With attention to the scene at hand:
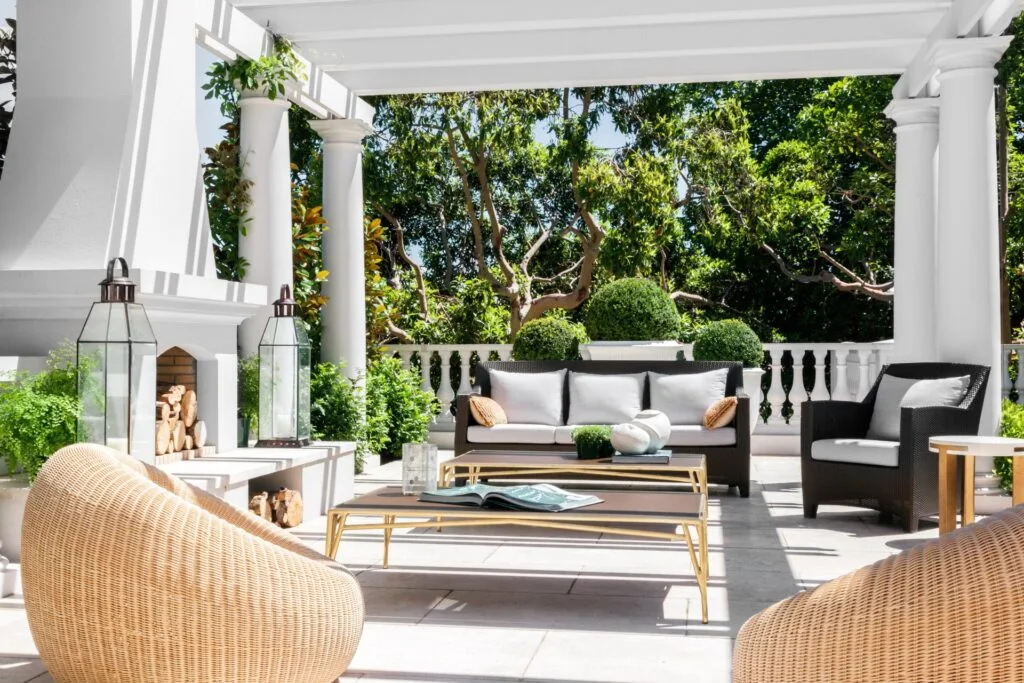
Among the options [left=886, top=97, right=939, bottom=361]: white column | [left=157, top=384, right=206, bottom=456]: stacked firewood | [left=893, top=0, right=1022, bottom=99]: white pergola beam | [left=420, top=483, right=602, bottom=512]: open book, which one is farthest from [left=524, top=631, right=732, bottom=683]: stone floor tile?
[left=886, top=97, right=939, bottom=361]: white column

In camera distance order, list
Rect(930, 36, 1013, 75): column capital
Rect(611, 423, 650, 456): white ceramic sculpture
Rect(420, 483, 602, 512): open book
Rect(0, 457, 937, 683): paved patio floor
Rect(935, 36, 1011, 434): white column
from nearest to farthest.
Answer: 1. Rect(0, 457, 937, 683): paved patio floor
2. Rect(420, 483, 602, 512): open book
3. Rect(611, 423, 650, 456): white ceramic sculpture
4. Rect(930, 36, 1013, 75): column capital
5. Rect(935, 36, 1011, 434): white column

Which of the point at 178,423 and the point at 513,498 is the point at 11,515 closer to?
the point at 178,423

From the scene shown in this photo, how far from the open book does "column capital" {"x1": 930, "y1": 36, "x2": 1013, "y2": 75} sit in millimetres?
4178

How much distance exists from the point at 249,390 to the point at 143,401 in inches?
76.6

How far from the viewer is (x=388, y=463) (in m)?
9.06

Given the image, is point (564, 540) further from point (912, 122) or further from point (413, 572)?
point (912, 122)

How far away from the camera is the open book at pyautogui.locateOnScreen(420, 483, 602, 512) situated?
4.10 m

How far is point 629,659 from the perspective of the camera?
3.39m

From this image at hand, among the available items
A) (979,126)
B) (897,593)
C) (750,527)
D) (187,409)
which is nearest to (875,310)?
(979,126)

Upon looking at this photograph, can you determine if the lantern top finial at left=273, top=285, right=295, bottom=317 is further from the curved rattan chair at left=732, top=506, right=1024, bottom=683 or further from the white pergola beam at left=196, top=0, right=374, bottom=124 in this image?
the curved rattan chair at left=732, top=506, right=1024, bottom=683

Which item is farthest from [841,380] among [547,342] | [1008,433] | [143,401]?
[143,401]

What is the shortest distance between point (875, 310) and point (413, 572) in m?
11.7

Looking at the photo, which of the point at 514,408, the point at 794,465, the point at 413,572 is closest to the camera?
the point at 413,572

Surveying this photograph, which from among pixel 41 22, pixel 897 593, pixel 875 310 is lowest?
pixel 897 593
